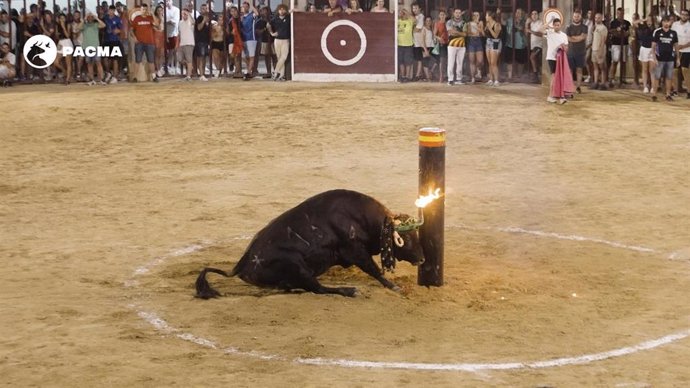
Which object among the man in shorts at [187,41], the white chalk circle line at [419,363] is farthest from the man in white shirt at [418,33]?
the white chalk circle line at [419,363]

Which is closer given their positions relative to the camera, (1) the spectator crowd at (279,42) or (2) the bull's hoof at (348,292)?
(2) the bull's hoof at (348,292)

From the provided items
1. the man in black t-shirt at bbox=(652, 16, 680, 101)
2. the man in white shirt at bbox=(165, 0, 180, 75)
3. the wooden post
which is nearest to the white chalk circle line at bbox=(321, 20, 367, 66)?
the man in white shirt at bbox=(165, 0, 180, 75)

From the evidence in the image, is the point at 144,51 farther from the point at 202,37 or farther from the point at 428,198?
the point at 428,198

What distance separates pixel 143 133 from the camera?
18.2 meters

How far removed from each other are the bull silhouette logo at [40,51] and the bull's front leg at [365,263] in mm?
17572

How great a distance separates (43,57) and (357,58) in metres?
6.79

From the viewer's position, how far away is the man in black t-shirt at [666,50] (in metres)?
20.7

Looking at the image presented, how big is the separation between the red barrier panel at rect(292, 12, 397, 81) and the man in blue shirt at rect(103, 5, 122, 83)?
146 inches

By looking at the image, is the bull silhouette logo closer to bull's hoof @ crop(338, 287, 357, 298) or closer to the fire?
the fire

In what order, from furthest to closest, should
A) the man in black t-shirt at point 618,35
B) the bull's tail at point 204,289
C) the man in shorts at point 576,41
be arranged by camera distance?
the man in black t-shirt at point 618,35
the man in shorts at point 576,41
the bull's tail at point 204,289

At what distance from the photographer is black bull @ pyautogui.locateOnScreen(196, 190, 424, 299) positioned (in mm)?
8336

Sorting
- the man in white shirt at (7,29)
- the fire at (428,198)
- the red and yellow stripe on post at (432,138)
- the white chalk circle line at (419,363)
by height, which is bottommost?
the white chalk circle line at (419,363)

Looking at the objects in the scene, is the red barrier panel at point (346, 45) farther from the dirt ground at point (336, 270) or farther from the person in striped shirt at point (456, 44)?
the dirt ground at point (336, 270)

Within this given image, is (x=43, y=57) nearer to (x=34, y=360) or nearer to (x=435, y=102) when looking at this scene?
(x=435, y=102)
